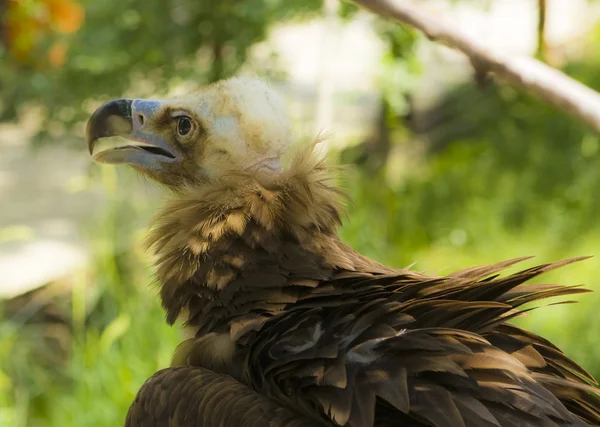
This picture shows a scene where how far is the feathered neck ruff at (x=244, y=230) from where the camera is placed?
180cm

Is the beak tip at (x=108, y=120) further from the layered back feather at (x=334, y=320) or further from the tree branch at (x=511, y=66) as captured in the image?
the tree branch at (x=511, y=66)

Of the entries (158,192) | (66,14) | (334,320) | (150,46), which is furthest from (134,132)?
(66,14)

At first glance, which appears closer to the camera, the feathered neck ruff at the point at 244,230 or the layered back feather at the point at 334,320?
the layered back feather at the point at 334,320

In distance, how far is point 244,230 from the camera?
1.82 m

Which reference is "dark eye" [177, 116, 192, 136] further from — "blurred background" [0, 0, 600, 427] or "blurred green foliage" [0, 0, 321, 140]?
"blurred green foliage" [0, 0, 321, 140]

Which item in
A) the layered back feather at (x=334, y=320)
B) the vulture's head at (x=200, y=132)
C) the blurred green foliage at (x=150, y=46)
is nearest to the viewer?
the layered back feather at (x=334, y=320)

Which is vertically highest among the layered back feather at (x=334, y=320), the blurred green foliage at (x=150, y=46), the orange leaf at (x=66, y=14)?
the orange leaf at (x=66, y=14)

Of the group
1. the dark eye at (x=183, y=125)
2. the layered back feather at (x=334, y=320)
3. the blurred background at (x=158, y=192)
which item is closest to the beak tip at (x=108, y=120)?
the dark eye at (x=183, y=125)

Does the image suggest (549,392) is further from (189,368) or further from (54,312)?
(54,312)

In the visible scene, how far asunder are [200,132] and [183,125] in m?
0.06

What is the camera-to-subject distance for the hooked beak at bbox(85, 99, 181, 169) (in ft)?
6.83

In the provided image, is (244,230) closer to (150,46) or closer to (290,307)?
(290,307)

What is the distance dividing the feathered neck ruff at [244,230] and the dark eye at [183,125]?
187mm

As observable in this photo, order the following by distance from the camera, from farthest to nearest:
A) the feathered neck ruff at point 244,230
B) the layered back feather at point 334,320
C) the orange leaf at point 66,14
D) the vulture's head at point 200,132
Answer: the orange leaf at point 66,14, the vulture's head at point 200,132, the feathered neck ruff at point 244,230, the layered back feather at point 334,320
